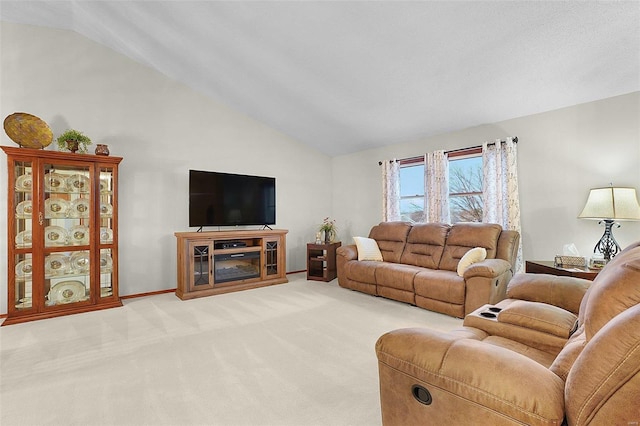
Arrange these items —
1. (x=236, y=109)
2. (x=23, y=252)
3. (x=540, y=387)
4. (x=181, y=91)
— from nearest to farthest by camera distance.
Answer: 1. (x=540, y=387)
2. (x=23, y=252)
3. (x=181, y=91)
4. (x=236, y=109)

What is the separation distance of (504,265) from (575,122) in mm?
1890

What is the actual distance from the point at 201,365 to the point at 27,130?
333cm

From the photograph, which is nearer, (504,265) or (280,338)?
(280,338)

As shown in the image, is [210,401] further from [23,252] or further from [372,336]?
[23,252]

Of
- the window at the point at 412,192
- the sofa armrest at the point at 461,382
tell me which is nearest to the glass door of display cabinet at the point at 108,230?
the sofa armrest at the point at 461,382

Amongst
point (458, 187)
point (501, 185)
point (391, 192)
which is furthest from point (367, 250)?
point (501, 185)

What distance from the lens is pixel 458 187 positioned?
4.69 m

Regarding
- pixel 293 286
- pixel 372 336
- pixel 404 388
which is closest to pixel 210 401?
pixel 404 388

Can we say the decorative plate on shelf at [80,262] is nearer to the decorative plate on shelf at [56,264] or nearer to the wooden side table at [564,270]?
the decorative plate on shelf at [56,264]

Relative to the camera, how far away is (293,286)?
483 cm

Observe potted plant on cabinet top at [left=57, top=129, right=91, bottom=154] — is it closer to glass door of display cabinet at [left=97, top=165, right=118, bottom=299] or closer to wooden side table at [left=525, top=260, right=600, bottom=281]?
glass door of display cabinet at [left=97, top=165, right=118, bottom=299]

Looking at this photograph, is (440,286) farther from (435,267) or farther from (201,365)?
(201,365)

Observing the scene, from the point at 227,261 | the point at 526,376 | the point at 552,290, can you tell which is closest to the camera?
the point at 526,376

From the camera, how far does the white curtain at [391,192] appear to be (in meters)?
5.29
